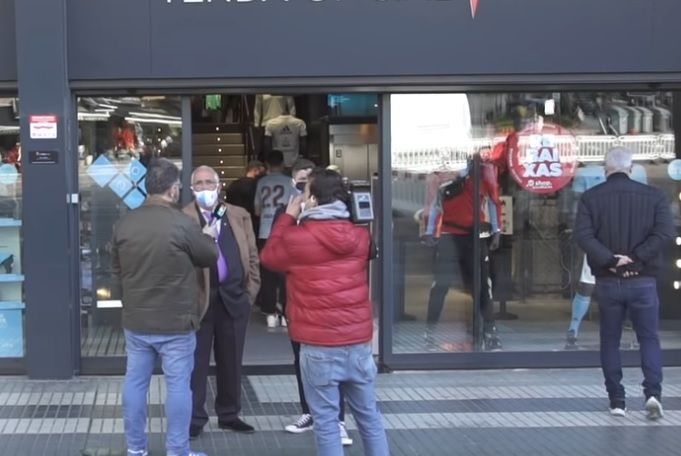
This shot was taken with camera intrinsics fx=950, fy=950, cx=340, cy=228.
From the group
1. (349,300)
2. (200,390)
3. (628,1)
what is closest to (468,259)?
(628,1)

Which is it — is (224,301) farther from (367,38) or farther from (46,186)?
(367,38)

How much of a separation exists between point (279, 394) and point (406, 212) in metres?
2.07

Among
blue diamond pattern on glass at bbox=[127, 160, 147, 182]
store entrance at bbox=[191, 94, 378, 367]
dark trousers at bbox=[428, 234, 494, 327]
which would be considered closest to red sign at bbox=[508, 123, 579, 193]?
dark trousers at bbox=[428, 234, 494, 327]

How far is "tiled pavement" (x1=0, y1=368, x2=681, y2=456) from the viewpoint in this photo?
6.22 meters

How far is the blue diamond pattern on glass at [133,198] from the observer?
8359 millimetres

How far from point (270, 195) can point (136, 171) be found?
92.2 inches

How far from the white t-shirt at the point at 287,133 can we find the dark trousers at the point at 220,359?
541cm

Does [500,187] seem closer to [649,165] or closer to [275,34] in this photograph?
[649,165]

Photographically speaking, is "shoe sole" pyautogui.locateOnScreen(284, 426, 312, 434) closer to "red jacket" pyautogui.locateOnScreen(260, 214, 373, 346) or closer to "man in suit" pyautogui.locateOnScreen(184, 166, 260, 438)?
"man in suit" pyautogui.locateOnScreen(184, 166, 260, 438)

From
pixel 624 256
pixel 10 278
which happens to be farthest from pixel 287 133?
pixel 624 256

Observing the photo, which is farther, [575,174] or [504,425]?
[575,174]

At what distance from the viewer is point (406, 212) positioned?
8609mm

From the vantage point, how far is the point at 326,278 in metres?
5.04

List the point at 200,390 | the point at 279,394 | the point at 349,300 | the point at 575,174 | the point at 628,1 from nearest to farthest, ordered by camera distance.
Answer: the point at 349,300 → the point at 200,390 → the point at 279,394 → the point at 628,1 → the point at 575,174
